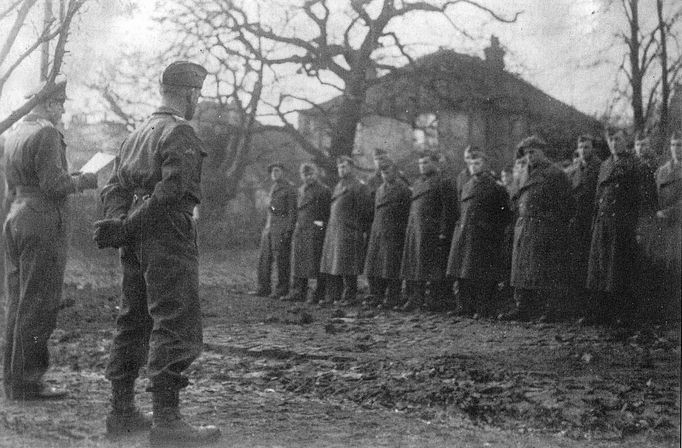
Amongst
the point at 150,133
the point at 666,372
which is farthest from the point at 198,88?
the point at 666,372

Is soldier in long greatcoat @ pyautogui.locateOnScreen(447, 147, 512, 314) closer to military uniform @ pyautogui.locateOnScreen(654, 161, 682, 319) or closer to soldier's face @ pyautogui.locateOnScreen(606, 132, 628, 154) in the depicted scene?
soldier's face @ pyautogui.locateOnScreen(606, 132, 628, 154)

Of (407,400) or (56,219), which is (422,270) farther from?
(56,219)

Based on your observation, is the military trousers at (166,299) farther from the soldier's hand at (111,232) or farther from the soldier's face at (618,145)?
the soldier's face at (618,145)

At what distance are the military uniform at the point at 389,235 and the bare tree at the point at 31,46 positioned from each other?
5.64 m

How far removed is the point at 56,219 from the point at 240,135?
32.7 ft

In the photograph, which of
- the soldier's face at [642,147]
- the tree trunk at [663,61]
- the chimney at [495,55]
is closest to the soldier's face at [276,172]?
the chimney at [495,55]

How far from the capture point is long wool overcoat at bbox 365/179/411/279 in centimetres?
1017

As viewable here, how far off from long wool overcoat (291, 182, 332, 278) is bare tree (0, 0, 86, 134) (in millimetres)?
6248

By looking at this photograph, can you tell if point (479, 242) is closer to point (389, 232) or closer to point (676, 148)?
point (389, 232)

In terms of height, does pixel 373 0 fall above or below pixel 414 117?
above

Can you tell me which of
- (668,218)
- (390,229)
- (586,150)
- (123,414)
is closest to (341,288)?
(390,229)

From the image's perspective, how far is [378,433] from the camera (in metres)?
4.18

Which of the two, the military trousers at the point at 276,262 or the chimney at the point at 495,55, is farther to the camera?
the chimney at the point at 495,55

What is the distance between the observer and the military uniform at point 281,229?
38.0 ft
